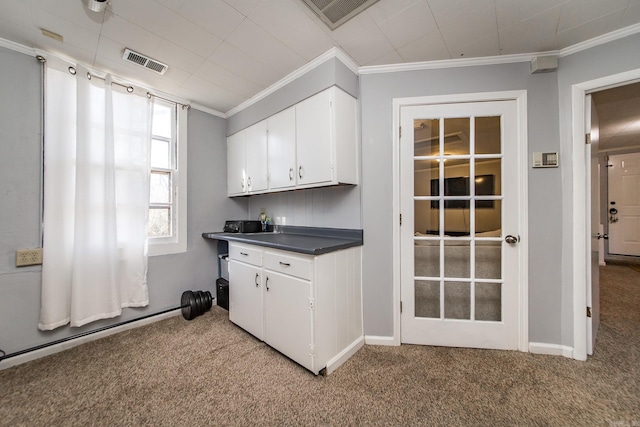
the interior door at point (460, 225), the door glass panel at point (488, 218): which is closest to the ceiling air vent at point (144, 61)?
the interior door at point (460, 225)

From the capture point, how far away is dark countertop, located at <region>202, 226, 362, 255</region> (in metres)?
1.71

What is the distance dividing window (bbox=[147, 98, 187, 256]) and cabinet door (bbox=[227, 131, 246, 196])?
1.69 feet

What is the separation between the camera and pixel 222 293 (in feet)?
9.25

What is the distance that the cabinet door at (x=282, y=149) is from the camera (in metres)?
2.27

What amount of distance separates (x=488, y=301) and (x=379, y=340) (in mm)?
954

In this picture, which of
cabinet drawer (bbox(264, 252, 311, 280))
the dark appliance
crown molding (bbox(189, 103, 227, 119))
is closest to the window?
crown molding (bbox(189, 103, 227, 119))

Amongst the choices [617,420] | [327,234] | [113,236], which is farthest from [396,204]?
[113,236]

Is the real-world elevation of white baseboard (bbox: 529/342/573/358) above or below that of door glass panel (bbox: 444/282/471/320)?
below

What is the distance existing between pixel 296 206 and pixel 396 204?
113 cm

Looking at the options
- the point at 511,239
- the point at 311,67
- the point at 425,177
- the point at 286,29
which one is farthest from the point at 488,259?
the point at 286,29

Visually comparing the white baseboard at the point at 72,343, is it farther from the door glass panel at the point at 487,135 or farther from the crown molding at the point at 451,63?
the door glass panel at the point at 487,135

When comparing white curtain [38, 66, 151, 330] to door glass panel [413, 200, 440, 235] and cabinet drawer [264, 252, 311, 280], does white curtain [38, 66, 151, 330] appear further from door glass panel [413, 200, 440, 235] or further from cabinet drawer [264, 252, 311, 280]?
door glass panel [413, 200, 440, 235]

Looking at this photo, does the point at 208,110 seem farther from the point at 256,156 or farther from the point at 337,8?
the point at 337,8

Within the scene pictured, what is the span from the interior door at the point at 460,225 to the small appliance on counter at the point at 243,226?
5.47ft
